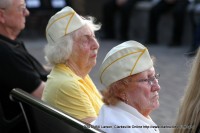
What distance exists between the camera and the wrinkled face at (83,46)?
3.46 m

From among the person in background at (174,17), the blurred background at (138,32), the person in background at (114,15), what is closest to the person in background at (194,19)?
the blurred background at (138,32)

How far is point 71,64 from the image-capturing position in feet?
11.3

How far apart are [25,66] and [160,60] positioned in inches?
237

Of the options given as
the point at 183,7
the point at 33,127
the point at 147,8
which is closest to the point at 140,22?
the point at 147,8

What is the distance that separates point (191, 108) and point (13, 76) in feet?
5.25

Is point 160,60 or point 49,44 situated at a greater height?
point 49,44

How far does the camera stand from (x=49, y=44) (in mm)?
3500

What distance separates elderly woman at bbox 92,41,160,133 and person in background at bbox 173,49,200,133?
218 millimetres

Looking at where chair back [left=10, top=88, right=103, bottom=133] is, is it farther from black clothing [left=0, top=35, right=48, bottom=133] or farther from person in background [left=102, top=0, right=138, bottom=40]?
person in background [left=102, top=0, right=138, bottom=40]

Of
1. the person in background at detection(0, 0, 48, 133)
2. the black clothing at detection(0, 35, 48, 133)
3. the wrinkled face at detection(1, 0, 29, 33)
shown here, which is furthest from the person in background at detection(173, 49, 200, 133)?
the wrinkled face at detection(1, 0, 29, 33)

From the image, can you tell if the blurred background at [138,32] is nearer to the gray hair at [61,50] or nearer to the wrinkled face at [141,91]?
the gray hair at [61,50]

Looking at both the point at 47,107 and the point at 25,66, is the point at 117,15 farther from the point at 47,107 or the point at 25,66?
the point at 47,107

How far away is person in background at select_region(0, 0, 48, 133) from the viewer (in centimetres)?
344

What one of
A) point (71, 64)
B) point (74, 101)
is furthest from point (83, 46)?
point (74, 101)
